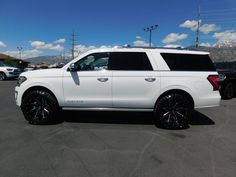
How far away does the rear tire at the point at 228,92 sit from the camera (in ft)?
35.6

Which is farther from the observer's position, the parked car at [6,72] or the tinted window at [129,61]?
the parked car at [6,72]

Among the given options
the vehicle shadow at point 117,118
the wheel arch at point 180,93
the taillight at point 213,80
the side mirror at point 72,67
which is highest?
the side mirror at point 72,67

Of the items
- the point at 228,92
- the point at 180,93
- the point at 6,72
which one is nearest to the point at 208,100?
the point at 180,93

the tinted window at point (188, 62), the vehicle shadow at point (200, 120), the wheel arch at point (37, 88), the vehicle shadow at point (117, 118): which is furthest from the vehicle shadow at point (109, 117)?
the tinted window at point (188, 62)

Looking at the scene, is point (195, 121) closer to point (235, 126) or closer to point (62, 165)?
point (235, 126)

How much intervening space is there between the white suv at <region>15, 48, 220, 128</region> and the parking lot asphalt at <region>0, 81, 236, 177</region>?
1.62 feet

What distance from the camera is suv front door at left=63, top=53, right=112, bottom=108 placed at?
5.75 m

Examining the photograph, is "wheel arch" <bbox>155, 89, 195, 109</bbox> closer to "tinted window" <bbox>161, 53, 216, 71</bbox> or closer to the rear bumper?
the rear bumper

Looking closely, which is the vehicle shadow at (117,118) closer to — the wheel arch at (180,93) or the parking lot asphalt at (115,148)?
the parking lot asphalt at (115,148)

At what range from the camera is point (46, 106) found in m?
5.96

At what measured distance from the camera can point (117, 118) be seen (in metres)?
6.77

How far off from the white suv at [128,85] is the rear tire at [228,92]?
565 cm

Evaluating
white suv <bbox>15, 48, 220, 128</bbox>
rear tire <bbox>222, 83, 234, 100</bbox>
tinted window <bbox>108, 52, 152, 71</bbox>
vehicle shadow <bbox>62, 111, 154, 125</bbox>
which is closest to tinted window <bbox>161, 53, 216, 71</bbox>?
white suv <bbox>15, 48, 220, 128</bbox>

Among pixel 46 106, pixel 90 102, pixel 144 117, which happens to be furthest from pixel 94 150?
pixel 144 117
